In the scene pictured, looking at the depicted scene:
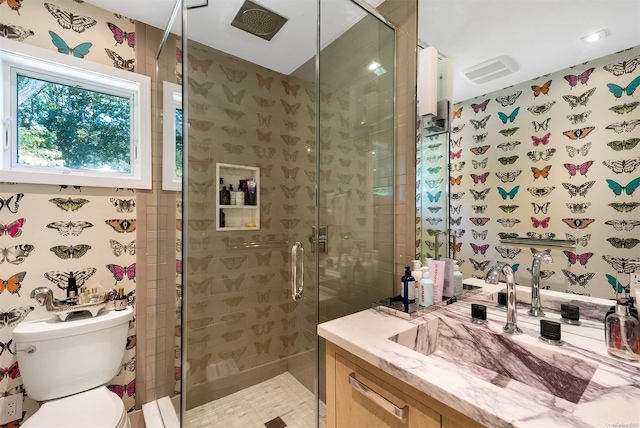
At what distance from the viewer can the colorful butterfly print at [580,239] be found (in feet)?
2.98

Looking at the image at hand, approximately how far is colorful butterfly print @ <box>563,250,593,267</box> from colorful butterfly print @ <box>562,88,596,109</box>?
497 millimetres

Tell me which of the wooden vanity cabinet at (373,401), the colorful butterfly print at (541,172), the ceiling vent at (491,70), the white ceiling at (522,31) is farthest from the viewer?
the ceiling vent at (491,70)

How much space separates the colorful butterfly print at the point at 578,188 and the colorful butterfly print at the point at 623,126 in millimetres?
164

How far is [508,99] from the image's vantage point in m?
1.09

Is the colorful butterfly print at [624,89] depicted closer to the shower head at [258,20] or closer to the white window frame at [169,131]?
the shower head at [258,20]

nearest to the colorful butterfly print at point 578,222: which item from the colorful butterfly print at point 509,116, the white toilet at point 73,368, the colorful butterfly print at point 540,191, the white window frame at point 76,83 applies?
the colorful butterfly print at point 540,191

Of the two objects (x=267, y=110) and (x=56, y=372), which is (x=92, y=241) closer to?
(x=56, y=372)

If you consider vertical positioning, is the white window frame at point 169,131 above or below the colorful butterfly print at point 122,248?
above

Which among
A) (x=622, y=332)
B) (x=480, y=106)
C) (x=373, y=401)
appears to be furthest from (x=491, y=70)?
(x=373, y=401)

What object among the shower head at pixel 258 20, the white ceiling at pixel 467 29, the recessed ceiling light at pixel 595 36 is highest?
the shower head at pixel 258 20

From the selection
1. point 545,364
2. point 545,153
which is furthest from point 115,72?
point 545,364

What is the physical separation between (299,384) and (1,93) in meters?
2.43

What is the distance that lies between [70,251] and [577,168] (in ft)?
7.96

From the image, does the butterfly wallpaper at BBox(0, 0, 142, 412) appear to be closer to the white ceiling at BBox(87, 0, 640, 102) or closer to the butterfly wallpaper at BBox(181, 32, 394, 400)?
the white ceiling at BBox(87, 0, 640, 102)
